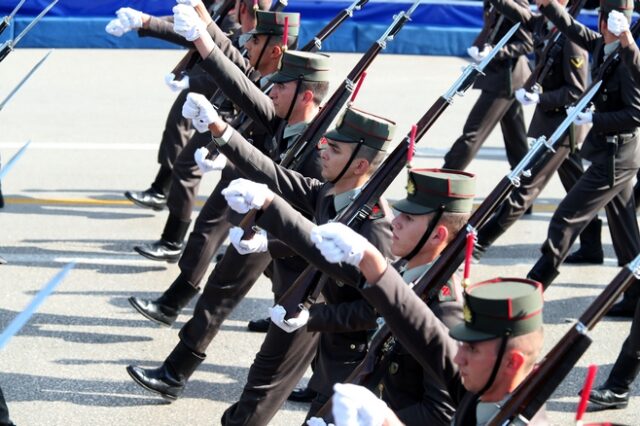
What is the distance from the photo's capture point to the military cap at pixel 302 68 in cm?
600

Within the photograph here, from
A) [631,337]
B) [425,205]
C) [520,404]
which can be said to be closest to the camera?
[520,404]

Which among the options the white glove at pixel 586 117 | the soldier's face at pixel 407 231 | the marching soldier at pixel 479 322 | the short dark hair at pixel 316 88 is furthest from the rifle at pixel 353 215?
the white glove at pixel 586 117

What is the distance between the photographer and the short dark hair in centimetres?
600

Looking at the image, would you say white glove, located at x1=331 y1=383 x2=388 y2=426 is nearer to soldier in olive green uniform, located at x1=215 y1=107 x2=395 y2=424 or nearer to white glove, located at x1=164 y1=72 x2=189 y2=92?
soldier in olive green uniform, located at x1=215 y1=107 x2=395 y2=424

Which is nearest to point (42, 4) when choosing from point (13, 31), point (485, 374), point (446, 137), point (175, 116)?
point (13, 31)

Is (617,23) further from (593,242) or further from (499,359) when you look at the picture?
(499,359)

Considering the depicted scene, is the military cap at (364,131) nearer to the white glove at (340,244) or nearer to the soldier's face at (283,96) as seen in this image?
the soldier's face at (283,96)

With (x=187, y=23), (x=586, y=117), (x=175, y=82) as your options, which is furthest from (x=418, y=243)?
(x=175, y=82)

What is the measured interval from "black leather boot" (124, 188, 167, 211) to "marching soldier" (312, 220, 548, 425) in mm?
5359

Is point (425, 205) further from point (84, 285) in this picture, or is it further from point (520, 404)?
point (84, 285)

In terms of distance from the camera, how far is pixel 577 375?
6598mm

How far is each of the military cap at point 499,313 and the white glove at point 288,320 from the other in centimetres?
129

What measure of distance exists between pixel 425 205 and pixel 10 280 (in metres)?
3.91

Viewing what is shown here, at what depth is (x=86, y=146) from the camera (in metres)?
10.9
